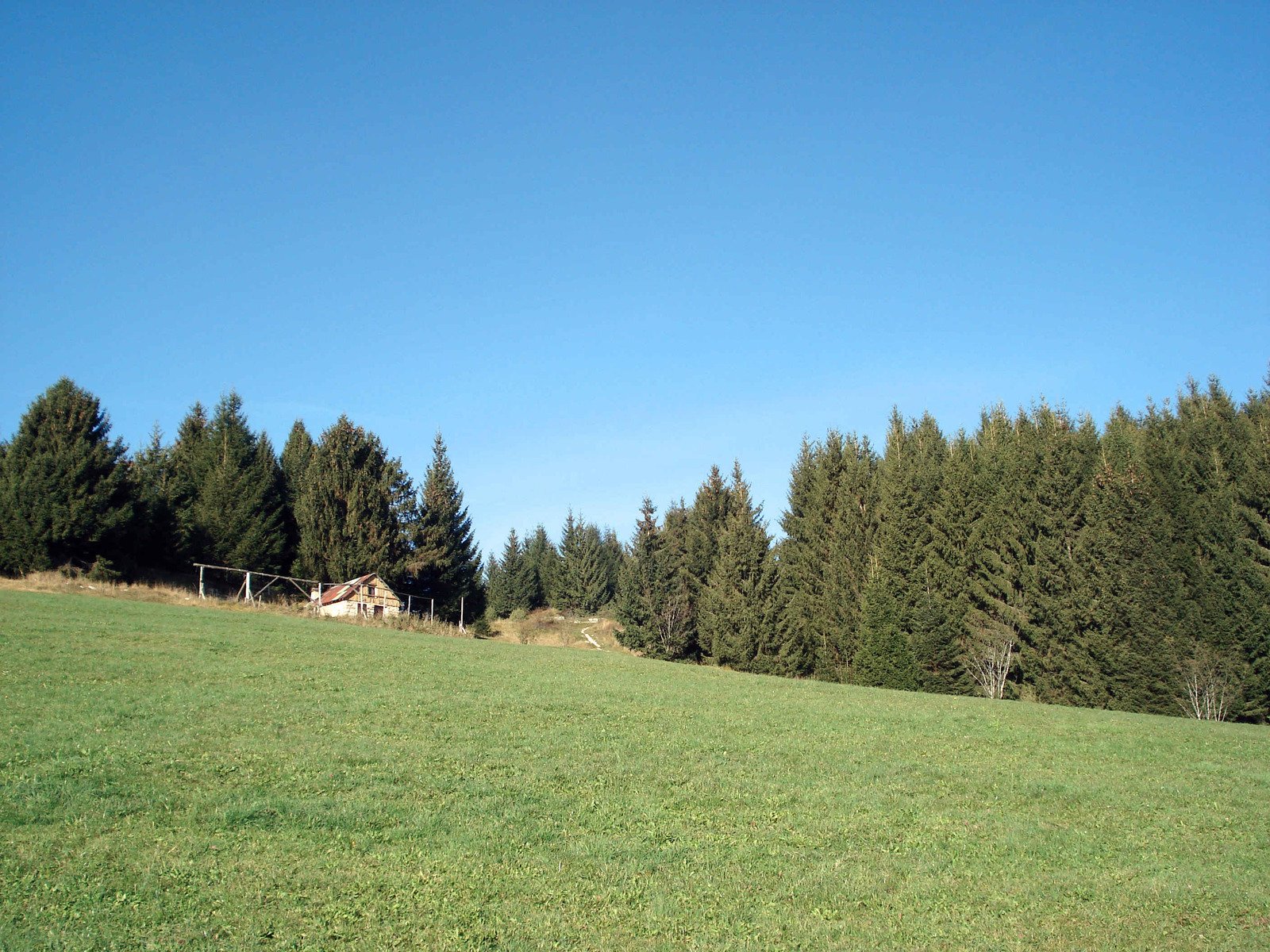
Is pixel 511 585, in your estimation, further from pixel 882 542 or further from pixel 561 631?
pixel 882 542

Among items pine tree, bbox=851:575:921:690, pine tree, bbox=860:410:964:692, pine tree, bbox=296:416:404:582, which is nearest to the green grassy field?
pine tree, bbox=851:575:921:690

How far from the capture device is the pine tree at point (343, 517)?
55969 millimetres

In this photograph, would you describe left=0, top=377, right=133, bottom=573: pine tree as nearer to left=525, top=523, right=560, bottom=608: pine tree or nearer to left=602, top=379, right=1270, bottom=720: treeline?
left=602, top=379, right=1270, bottom=720: treeline

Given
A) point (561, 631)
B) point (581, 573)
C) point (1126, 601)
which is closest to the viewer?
point (1126, 601)

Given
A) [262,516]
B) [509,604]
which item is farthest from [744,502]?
[509,604]

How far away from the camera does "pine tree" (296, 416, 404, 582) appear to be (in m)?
56.0

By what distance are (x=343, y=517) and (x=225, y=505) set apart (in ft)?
25.2

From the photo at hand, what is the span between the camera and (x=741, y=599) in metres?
48.7

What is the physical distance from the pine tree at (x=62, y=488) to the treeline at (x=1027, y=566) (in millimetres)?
32995

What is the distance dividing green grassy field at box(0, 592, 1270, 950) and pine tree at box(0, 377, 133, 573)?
27603 mm

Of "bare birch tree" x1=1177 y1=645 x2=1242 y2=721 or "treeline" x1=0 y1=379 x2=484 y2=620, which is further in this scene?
"treeline" x1=0 y1=379 x2=484 y2=620

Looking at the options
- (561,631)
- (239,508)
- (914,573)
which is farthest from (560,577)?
(914,573)

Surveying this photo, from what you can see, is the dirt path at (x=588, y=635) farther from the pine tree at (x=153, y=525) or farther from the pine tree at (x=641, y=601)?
the pine tree at (x=153, y=525)

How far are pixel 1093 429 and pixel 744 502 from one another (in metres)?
20.4
